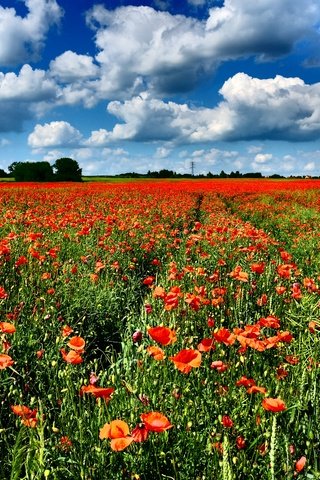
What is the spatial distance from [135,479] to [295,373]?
1.19 m

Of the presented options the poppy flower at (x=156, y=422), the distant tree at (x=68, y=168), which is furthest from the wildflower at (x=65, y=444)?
the distant tree at (x=68, y=168)

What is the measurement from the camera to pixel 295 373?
2822 millimetres

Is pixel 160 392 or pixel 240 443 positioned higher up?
pixel 160 392

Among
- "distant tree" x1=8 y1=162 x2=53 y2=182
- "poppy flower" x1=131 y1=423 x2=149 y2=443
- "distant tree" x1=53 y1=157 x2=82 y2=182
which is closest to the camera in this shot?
"poppy flower" x1=131 y1=423 x2=149 y2=443

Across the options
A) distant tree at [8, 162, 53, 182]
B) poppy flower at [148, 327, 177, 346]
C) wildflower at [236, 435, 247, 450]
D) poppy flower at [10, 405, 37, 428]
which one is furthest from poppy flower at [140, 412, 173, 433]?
distant tree at [8, 162, 53, 182]

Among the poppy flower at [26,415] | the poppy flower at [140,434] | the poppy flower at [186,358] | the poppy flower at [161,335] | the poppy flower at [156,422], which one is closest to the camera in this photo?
the poppy flower at [156,422]

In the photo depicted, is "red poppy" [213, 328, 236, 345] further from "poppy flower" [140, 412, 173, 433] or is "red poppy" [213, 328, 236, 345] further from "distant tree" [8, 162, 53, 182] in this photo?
"distant tree" [8, 162, 53, 182]

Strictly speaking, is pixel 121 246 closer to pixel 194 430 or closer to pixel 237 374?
pixel 237 374

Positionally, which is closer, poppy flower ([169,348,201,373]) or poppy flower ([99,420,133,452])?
poppy flower ([99,420,133,452])

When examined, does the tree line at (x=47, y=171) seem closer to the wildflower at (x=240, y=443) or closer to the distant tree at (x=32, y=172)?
the distant tree at (x=32, y=172)

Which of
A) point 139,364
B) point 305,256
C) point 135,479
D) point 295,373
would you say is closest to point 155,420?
point 135,479

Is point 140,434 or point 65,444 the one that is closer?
point 140,434

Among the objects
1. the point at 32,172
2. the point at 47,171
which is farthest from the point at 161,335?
the point at 47,171

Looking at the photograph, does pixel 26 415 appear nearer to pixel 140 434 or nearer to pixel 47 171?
pixel 140 434
